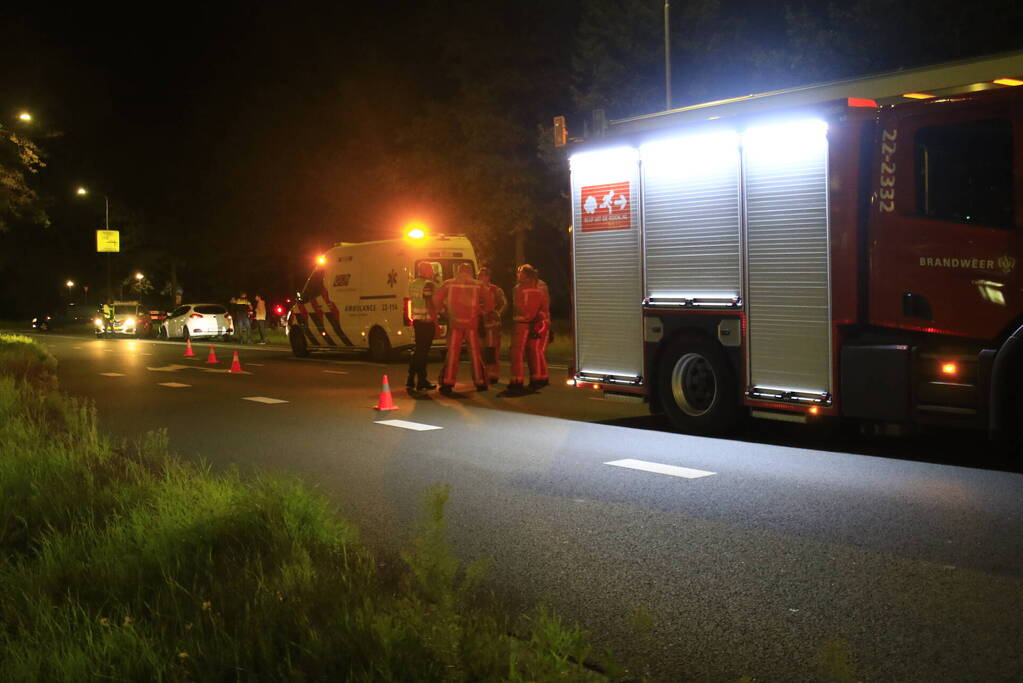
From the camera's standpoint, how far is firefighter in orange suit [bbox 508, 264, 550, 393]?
15609 millimetres

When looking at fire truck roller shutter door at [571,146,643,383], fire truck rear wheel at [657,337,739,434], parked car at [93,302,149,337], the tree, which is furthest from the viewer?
parked car at [93,302,149,337]

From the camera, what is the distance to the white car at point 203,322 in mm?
39500

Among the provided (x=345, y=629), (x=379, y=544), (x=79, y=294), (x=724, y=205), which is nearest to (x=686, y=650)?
(x=345, y=629)

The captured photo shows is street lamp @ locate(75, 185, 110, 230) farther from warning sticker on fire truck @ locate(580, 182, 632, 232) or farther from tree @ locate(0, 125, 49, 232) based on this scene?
warning sticker on fire truck @ locate(580, 182, 632, 232)

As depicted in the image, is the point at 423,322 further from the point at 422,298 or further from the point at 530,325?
the point at 530,325

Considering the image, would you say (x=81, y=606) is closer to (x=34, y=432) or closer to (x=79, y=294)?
(x=34, y=432)

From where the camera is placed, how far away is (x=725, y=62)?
27062 mm

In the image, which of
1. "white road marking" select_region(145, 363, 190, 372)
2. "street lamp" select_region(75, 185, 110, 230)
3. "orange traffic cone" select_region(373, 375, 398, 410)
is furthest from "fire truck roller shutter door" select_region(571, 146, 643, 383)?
"street lamp" select_region(75, 185, 110, 230)

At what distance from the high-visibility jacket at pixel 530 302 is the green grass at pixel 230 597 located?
839cm

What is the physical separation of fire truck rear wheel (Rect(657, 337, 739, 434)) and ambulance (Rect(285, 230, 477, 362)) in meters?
10.8

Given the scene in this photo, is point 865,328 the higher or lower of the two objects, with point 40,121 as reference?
lower

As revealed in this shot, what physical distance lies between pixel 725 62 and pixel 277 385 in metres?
14.3

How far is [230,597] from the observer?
500 centimetres

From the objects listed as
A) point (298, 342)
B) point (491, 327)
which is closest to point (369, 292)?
point (298, 342)
